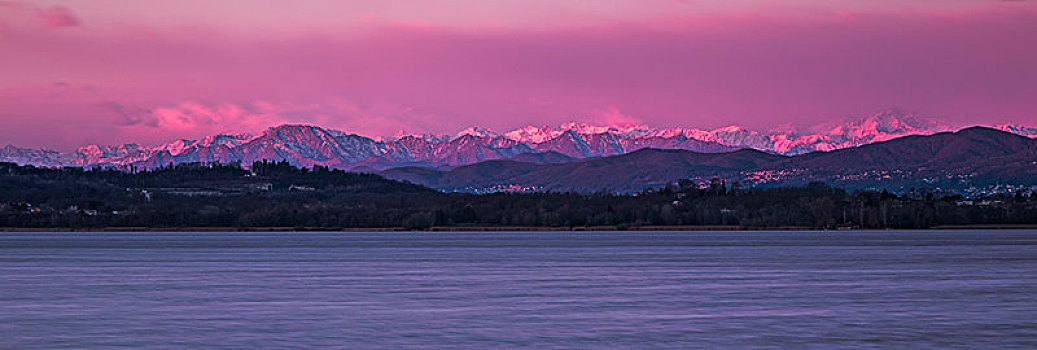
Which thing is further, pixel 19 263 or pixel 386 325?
pixel 19 263

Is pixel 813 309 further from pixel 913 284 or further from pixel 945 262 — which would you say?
pixel 945 262

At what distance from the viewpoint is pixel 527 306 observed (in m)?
72.9

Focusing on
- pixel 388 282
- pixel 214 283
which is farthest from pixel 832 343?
pixel 214 283

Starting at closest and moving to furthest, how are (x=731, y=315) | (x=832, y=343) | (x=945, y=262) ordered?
(x=832, y=343) < (x=731, y=315) < (x=945, y=262)

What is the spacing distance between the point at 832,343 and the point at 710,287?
34881 mm

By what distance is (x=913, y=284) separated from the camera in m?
92.1

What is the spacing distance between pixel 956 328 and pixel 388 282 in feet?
155

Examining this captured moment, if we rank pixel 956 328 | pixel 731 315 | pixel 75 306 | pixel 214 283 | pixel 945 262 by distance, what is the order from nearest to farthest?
1. pixel 956 328
2. pixel 731 315
3. pixel 75 306
4. pixel 214 283
5. pixel 945 262

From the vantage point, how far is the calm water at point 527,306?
5644cm

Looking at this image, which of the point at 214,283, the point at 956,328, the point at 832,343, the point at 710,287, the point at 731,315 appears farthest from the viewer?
the point at 214,283

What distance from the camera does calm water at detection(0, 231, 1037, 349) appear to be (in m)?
56.4

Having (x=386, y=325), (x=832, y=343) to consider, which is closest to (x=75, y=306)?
(x=386, y=325)

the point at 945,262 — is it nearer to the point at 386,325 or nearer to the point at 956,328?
the point at 956,328

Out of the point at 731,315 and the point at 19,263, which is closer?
the point at 731,315
